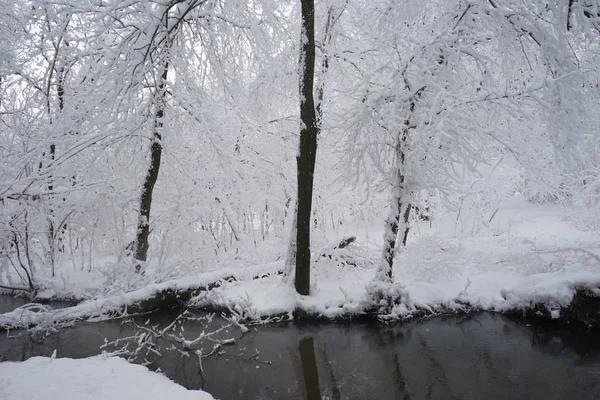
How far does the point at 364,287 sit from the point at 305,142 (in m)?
4.25

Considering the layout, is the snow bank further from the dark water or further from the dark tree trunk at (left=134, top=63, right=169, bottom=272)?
the dark tree trunk at (left=134, top=63, right=169, bottom=272)

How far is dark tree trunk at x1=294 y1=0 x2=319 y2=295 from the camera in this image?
8656 millimetres

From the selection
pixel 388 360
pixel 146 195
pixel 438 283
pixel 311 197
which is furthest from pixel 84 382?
pixel 438 283

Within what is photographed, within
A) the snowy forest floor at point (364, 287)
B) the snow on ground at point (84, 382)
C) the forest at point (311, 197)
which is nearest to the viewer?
the snow on ground at point (84, 382)

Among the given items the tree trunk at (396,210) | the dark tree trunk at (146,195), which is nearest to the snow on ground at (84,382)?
the dark tree trunk at (146,195)

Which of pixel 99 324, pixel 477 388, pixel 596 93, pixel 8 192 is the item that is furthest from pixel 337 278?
pixel 8 192

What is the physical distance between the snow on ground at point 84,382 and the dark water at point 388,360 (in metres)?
0.74

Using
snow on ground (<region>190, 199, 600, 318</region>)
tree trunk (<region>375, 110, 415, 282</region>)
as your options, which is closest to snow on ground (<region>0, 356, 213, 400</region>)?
snow on ground (<region>190, 199, 600, 318</region>)

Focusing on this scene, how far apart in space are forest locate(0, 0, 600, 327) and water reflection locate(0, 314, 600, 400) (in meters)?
0.79

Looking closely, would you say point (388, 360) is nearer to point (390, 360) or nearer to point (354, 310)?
point (390, 360)

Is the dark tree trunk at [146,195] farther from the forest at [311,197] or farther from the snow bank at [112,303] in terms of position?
the snow bank at [112,303]

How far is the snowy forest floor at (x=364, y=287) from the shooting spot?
8570 millimetres

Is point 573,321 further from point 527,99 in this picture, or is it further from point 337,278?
point 337,278

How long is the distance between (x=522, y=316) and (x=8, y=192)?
1108cm
